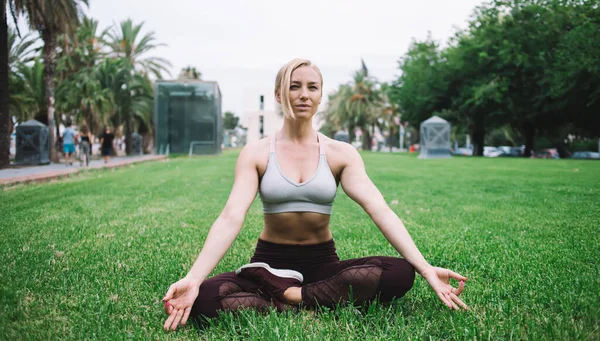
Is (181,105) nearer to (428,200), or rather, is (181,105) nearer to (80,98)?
(80,98)

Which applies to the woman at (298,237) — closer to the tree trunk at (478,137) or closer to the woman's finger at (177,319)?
the woman's finger at (177,319)

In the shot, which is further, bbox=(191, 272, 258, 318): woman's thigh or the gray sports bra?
the gray sports bra

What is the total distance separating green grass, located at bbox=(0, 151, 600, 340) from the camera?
2.37m

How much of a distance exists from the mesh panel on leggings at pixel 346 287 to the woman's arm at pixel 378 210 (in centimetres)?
19

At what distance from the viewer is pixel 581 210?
22.0ft

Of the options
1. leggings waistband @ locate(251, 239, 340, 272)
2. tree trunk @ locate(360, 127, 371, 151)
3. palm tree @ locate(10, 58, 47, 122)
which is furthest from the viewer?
tree trunk @ locate(360, 127, 371, 151)

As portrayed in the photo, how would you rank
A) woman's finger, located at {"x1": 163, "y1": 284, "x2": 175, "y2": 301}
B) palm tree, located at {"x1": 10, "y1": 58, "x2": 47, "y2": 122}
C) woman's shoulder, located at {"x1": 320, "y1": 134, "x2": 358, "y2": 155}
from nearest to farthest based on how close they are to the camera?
1. woman's finger, located at {"x1": 163, "y1": 284, "x2": 175, "y2": 301}
2. woman's shoulder, located at {"x1": 320, "y1": 134, "x2": 358, "y2": 155}
3. palm tree, located at {"x1": 10, "y1": 58, "x2": 47, "y2": 122}

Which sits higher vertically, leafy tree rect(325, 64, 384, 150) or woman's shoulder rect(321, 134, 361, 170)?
leafy tree rect(325, 64, 384, 150)

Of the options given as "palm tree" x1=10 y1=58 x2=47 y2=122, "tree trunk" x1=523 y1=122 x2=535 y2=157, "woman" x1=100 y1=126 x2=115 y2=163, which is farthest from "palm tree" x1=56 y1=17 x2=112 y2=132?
"tree trunk" x1=523 y1=122 x2=535 y2=157

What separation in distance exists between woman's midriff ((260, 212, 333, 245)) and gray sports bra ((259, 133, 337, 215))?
37mm

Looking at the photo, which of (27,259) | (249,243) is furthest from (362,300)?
(27,259)

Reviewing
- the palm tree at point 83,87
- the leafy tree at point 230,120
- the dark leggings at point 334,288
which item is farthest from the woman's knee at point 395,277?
the leafy tree at point 230,120

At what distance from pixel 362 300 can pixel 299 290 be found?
0.36 meters

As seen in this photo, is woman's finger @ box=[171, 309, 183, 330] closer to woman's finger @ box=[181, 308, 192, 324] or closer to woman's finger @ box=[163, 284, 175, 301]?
woman's finger @ box=[181, 308, 192, 324]
